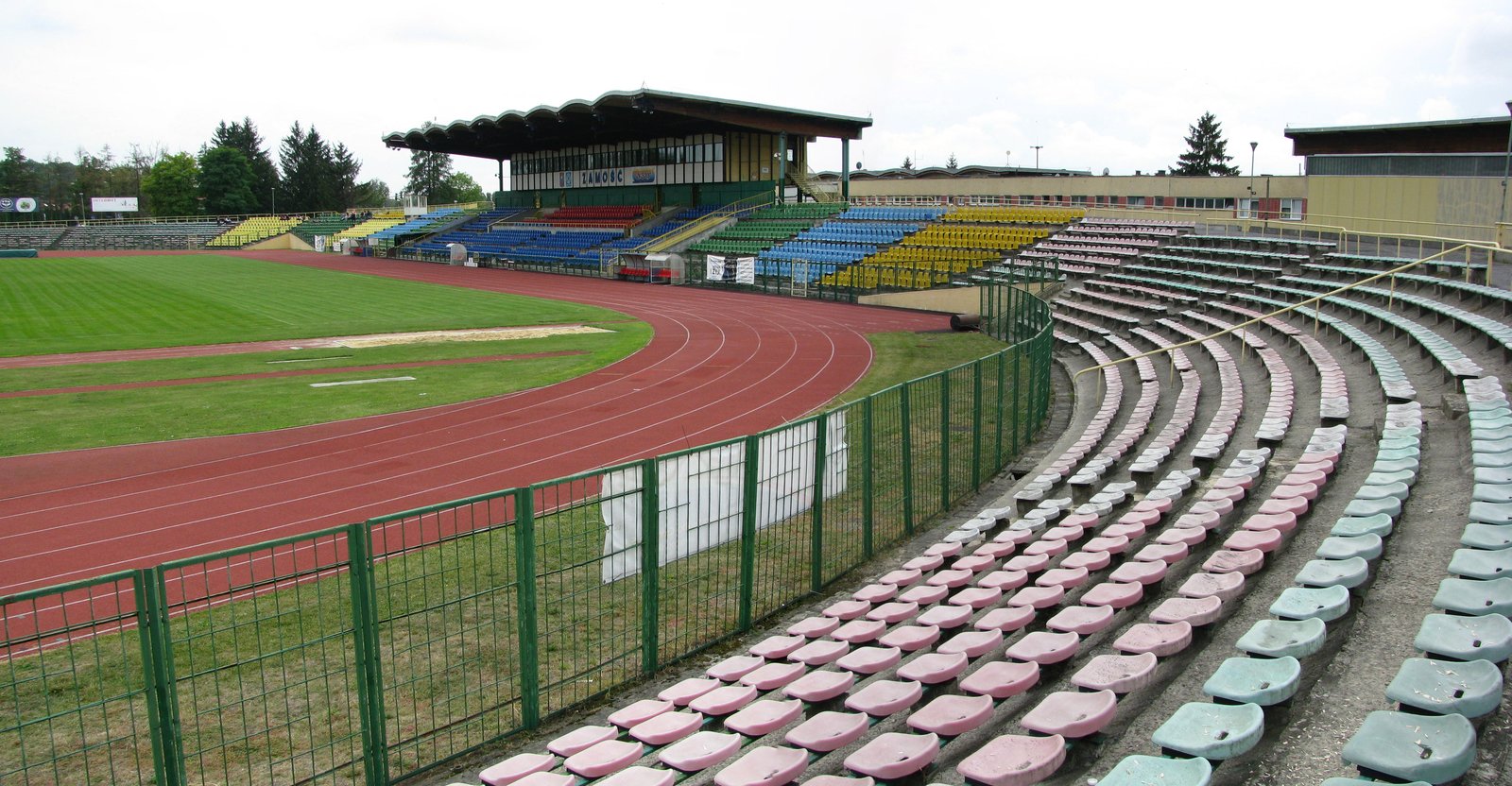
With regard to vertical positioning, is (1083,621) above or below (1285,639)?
below

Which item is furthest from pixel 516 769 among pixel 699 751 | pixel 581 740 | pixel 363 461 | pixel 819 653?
pixel 363 461

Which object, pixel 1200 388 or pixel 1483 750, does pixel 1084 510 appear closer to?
pixel 1483 750

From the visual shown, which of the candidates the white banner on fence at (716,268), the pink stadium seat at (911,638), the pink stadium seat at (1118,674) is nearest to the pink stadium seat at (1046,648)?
the pink stadium seat at (1118,674)

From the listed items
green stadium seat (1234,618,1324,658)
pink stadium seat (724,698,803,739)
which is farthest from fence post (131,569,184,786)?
green stadium seat (1234,618,1324,658)

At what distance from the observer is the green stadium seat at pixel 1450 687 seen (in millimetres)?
4086

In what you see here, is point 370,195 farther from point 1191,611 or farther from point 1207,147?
point 1191,611

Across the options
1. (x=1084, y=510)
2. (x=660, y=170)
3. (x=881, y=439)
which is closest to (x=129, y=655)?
(x=881, y=439)

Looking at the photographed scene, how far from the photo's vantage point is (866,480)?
10.4 m

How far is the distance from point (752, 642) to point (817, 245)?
Result: 4163 cm

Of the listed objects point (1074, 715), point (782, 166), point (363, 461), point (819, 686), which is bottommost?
point (363, 461)

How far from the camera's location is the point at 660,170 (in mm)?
64625

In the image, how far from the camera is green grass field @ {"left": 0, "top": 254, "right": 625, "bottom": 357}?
3141 cm

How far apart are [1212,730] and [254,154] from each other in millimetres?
145683

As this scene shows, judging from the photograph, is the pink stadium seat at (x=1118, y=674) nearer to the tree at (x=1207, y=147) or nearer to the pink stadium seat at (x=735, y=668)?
the pink stadium seat at (x=735, y=668)
